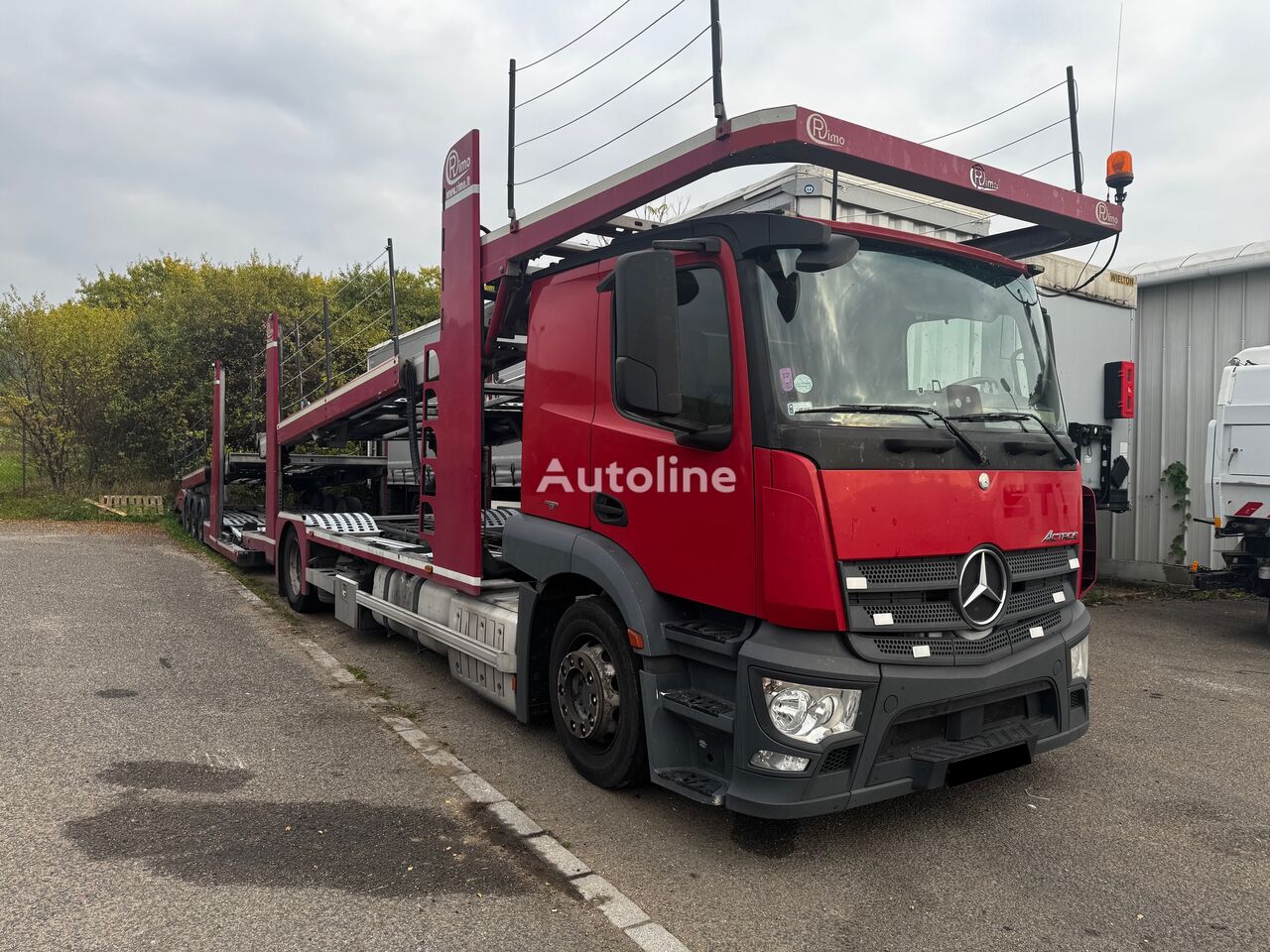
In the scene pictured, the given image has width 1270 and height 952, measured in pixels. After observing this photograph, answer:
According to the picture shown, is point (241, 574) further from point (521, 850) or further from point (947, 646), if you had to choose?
point (947, 646)

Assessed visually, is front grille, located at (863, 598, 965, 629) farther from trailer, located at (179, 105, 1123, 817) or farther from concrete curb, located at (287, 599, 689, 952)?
concrete curb, located at (287, 599, 689, 952)

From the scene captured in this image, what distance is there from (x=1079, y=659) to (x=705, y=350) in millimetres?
2085

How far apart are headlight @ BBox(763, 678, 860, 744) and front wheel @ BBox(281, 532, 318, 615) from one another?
614 cm

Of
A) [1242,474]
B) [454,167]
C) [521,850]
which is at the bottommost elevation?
[521,850]

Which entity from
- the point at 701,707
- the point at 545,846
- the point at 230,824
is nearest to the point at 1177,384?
the point at 701,707

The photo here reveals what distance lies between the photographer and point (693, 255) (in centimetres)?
354

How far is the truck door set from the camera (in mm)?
3293

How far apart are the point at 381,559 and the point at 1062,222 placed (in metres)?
4.84

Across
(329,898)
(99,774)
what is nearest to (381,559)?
(99,774)

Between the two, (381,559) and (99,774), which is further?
(381,559)

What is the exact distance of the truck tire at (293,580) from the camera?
8359 millimetres

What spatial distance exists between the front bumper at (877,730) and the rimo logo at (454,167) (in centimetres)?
346

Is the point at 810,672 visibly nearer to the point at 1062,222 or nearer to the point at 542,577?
the point at 542,577

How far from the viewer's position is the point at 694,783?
131 inches
